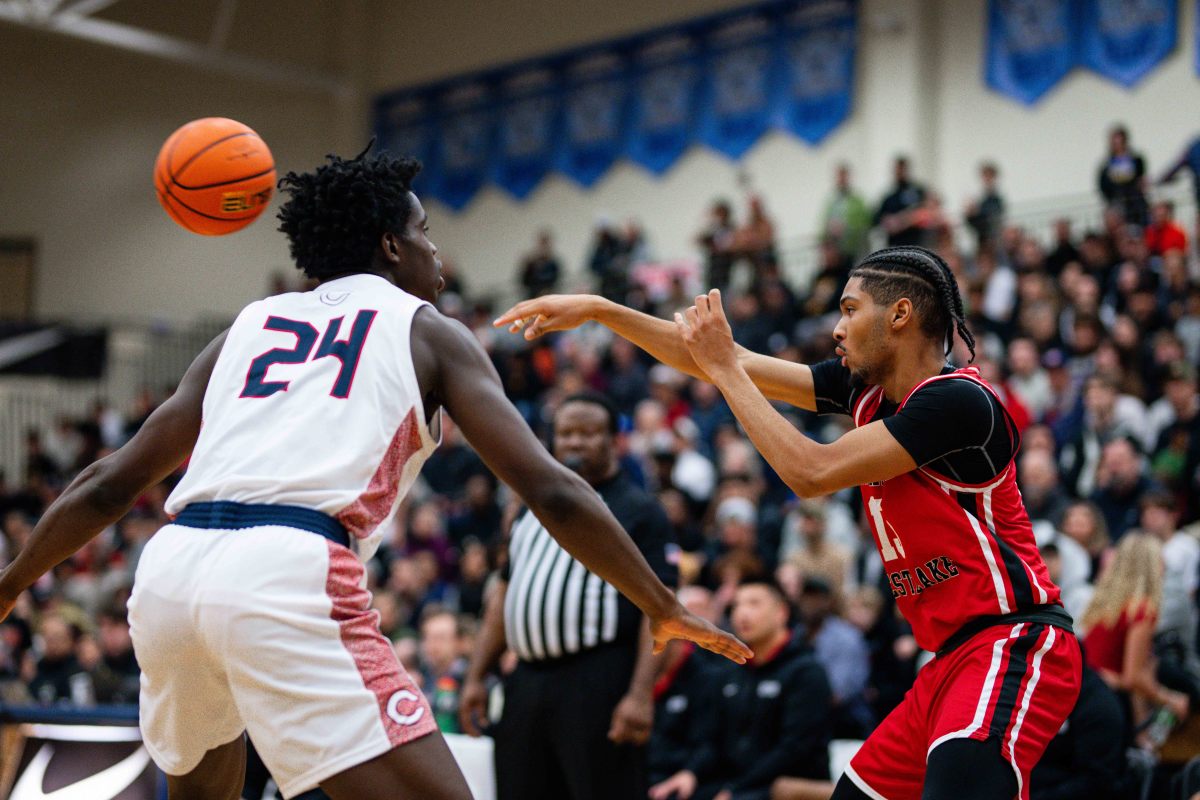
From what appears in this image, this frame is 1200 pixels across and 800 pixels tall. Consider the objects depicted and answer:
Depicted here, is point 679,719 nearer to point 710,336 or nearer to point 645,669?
point 645,669

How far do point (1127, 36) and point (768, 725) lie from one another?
42.4 feet

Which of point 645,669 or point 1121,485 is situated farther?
point 1121,485

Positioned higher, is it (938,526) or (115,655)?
(938,526)

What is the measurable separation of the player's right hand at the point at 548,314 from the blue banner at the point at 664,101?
17360 millimetres

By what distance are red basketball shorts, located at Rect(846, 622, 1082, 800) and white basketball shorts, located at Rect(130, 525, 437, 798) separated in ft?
4.85

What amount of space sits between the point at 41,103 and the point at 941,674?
24.1 metres

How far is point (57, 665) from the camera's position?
12.1 m

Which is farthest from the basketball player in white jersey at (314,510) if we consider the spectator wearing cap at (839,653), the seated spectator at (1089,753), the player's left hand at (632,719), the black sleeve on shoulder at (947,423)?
the spectator wearing cap at (839,653)

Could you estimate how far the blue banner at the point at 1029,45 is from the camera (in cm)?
1784

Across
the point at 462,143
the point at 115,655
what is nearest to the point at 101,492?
the point at 115,655

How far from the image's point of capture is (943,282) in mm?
4301

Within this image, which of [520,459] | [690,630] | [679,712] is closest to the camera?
[520,459]

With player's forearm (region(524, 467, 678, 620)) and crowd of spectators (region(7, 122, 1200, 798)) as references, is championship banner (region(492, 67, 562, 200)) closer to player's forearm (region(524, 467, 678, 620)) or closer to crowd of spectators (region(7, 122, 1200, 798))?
crowd of spectators (region(7, 122, 1200, 798))

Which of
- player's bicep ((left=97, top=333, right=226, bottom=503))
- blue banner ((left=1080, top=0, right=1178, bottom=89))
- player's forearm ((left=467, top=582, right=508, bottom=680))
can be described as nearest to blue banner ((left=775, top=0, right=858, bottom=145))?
blue banner ((left=1080, top=0, right=1178, bottom=89))
